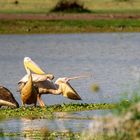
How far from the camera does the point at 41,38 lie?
3544 centimetres

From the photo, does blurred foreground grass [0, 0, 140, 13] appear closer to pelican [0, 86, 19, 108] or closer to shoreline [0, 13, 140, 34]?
shoreline [0, 13, 140, 34]

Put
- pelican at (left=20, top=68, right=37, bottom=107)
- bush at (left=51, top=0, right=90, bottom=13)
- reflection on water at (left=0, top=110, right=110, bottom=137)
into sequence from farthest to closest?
bush at (left=51, top=0, right=90, bottom=13)
pelican at (left=20, top=68, right=37, bottom=107)
reflection on water at (left=0, top=110, right=110, bottom=137)

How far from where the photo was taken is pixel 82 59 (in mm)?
27203

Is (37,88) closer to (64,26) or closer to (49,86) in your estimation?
(49,86)

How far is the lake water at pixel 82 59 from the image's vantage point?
1806 centimetres

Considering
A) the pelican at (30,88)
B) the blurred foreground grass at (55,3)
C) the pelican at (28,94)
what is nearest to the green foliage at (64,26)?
the blurred foreground grass at (55,3)

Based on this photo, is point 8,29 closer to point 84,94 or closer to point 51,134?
point 84,94

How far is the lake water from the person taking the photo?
59.3 ft

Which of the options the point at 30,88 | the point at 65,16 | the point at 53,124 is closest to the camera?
the point at 53,124

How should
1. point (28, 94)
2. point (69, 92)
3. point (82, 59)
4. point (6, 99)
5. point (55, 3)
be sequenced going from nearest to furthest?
1. point (6, 99)
2. point (28, 94)
3. point (69, 92)
4. point (82, 59)
5. point (55, 3)

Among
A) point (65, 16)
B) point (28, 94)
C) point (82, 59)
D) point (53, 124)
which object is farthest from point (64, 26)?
A: point (53, 124)

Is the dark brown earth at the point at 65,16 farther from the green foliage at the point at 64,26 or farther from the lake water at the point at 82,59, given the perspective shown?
the lake water at the point at 82,59

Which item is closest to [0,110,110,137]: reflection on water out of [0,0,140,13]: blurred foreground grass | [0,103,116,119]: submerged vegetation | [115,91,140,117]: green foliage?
[0,103,116,119]: submerged vegetation

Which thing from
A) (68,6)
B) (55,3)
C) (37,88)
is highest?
(37,88)
